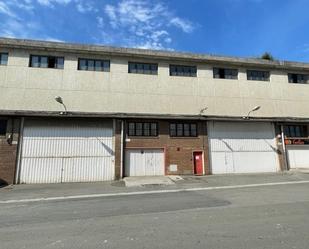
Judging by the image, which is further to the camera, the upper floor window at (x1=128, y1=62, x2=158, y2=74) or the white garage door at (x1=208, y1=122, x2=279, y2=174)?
the upper floor window at (x1=128, y1=62, x2=158, y2=74)

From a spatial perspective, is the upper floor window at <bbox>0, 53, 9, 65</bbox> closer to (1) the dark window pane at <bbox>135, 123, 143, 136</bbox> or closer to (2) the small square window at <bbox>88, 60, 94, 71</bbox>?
(2) the small square window at <bbox>88, 60, 94, 71</bbox>

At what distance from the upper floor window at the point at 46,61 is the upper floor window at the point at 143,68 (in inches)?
222

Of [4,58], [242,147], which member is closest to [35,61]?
[4,58]

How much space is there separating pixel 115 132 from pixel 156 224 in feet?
39.2

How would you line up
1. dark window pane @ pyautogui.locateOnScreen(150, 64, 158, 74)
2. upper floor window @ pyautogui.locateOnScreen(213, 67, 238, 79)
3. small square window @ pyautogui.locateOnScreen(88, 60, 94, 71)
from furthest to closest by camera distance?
upper floor window @ pyautogui.locateOnScreen(213, 67, 238, 79)
dark window pane @ pyautogui.locateOnScreen(150, 64, 158, 74)
small square window @ pyautogui.locateOnScreen(88, 60, 94, 71)

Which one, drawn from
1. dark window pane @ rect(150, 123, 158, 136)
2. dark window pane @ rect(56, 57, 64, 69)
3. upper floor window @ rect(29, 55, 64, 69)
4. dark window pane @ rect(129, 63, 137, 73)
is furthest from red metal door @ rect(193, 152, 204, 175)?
→ upper floor window @ rect(29, 55, 64, 69)

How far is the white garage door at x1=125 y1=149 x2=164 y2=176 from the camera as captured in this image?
58.5 ft

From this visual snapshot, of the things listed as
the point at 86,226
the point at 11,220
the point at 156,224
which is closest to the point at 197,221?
the point at 156,224

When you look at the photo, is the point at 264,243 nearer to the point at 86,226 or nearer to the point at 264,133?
the point at 86,226

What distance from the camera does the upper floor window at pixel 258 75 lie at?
22.5 metres

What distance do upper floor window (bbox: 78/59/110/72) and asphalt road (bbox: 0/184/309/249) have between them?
1250cm

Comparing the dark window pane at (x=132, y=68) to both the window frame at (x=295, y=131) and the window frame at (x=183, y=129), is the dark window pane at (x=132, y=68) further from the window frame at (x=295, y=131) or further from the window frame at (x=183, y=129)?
the window frame at (x=295, y=131)

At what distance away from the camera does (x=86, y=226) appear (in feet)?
20.7

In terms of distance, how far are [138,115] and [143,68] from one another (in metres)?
4.98
